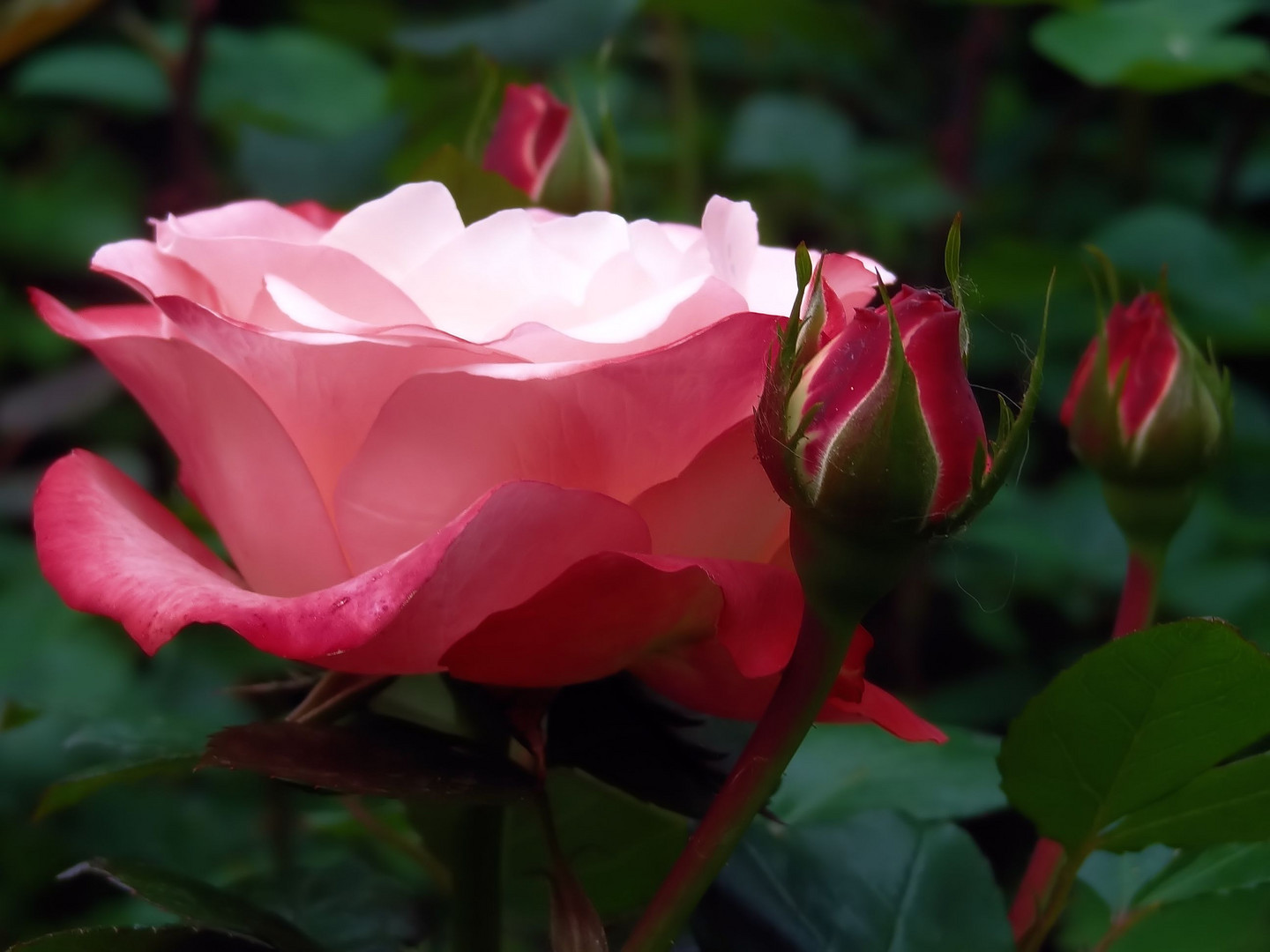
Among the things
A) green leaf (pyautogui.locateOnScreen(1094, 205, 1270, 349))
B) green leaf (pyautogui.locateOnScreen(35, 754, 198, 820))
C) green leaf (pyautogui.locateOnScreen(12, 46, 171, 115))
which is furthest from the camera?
green leaf (pyautogui.locateOnScreen(12, 46, 171, 115))

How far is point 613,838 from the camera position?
36cm

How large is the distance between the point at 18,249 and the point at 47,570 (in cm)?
144

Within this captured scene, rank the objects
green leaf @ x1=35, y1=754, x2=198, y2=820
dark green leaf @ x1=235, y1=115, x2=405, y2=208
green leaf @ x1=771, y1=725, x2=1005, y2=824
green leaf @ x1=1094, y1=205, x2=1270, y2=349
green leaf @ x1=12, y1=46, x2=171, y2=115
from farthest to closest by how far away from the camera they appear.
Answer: green leaf @ x1=12, y1=46, x2=171, y2=115 → dark green leaf @ x1=235, y1=115, x2=405, y2=208 → green leaf @ x1=1094, y1=205, x2=1270, y2=349 → green leaf @ x1=771, y1=725, x2=1005, y2=824 → green leaf @ x1=35, y1=754, x2=198, y2=820

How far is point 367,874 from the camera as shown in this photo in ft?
1.44

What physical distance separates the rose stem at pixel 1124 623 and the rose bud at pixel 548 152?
0.68 feet

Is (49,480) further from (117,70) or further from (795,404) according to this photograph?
(117,70)

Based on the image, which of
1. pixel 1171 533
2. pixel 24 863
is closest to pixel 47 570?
pixel 1171 533

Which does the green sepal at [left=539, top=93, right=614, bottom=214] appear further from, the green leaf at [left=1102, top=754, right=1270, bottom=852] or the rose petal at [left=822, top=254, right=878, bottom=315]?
the green leaf at [left=1102, top=754, right=1270, bottom=852]

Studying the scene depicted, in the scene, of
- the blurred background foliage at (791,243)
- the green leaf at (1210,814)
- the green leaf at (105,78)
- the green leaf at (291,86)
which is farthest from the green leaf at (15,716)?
the green leaf at (105,78)

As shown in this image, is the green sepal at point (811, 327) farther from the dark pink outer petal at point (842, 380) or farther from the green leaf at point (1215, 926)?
the green leaf at point (1215, 926)

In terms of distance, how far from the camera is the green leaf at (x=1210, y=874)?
35cm

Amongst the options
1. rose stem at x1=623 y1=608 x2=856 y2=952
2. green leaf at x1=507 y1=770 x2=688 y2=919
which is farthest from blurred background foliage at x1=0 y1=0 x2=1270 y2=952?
rose stem at x1=623 y1=608 x2=856 y2=952

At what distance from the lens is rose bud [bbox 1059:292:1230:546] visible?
349 millimetres

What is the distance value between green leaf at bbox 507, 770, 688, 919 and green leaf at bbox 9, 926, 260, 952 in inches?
3.9
